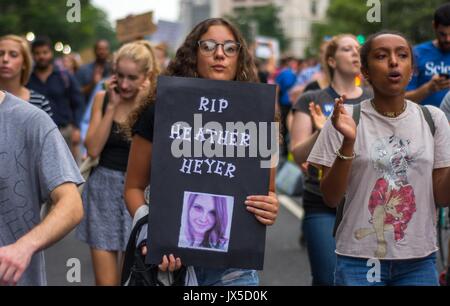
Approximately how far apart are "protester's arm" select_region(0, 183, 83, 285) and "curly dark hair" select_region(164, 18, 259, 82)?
1240mm

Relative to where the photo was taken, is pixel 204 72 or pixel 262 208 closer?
pixel 262 208

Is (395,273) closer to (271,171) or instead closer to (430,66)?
(271,171)

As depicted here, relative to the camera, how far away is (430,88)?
21.5ft

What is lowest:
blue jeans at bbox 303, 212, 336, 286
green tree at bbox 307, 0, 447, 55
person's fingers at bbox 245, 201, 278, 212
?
blue jeans at bbox 303, 212, 336, 286

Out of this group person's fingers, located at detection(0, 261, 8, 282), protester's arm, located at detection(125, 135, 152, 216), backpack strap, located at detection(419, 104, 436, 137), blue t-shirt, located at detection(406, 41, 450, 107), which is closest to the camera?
person's fingers, located at detection(0, 261, 8, 282)

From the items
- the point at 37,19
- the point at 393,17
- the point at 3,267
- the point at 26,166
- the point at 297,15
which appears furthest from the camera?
the point at 297,15

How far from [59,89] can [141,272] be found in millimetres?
7343

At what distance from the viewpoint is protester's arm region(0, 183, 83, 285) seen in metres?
2.75

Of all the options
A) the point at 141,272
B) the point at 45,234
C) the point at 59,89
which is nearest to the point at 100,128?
the point at 141,272

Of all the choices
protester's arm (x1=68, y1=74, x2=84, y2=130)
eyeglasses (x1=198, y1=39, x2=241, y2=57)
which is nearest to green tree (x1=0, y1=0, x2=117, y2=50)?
protester's arm (x1=68, y1=74, x2=84, y2=130)

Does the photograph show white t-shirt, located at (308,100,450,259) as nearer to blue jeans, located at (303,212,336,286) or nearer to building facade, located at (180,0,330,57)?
blue jeans, located at (303,212,336,286)

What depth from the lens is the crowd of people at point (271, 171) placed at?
318 cm

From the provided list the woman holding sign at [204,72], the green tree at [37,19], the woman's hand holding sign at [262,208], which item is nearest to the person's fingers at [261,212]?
the woman's hand holding sign at [262,208]
